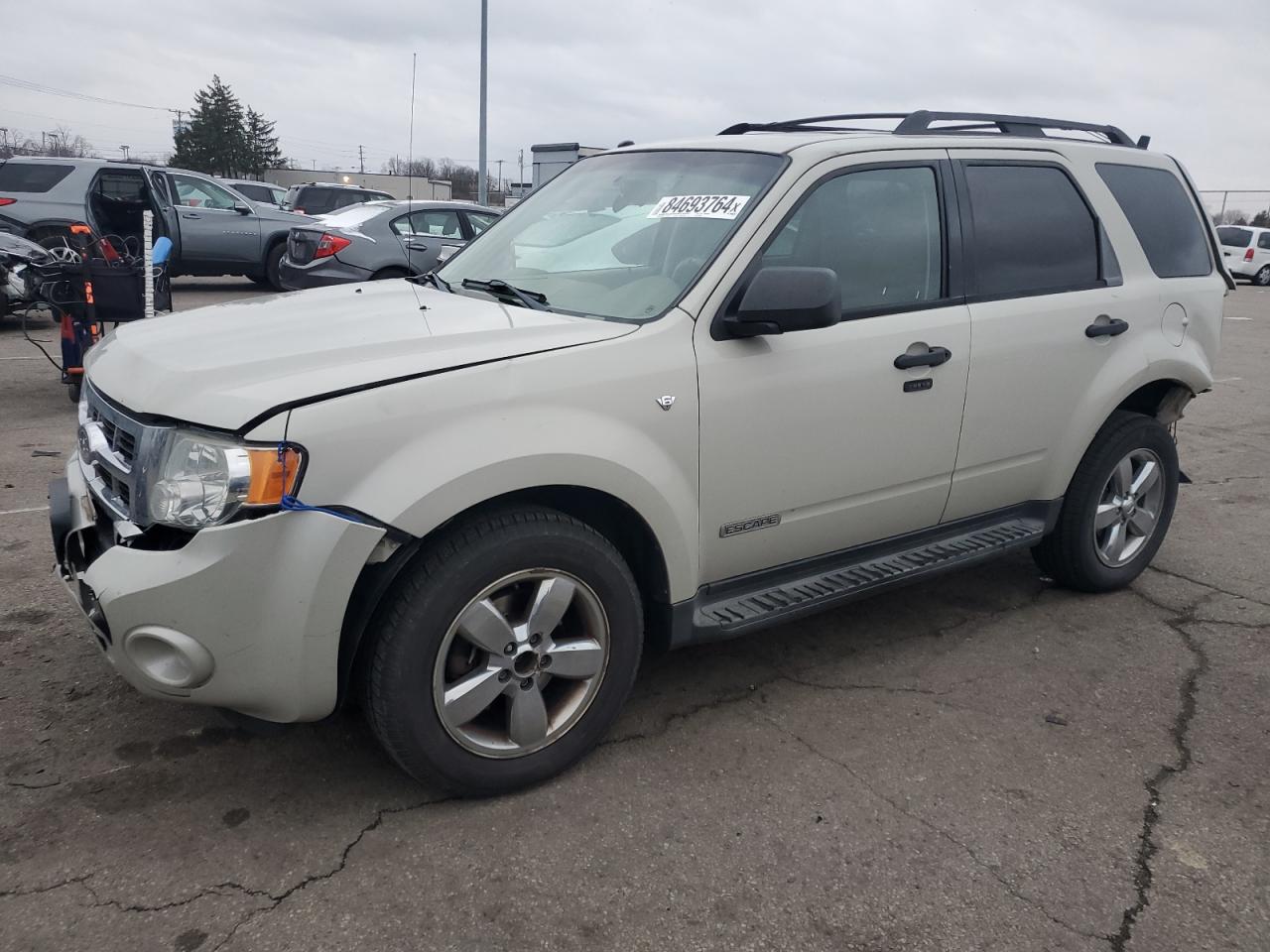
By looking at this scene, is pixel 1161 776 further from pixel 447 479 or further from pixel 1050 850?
pixel 447 479

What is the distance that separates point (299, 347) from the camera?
2754mm

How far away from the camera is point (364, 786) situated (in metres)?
2.93

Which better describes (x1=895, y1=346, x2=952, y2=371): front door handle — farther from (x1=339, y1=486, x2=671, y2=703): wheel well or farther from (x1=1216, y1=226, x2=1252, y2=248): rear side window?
(x1=1216, y1=226, x2=1252, y2=248): rear side window

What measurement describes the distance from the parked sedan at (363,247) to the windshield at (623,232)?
702 centimetres

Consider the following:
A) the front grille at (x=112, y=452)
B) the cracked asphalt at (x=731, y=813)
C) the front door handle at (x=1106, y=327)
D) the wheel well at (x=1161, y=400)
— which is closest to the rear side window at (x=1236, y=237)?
the wheel well at (x=1161, y=400)

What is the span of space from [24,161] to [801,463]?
1462 cm

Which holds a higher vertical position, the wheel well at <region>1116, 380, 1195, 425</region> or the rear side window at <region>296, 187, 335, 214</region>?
the rear side window at <region>296, 187, 335, 214</region>

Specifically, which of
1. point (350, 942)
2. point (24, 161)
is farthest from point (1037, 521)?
point (24, 161)

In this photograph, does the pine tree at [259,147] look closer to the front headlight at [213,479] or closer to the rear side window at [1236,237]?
the rear side window at [1236,237]

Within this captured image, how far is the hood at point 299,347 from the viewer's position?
8.16 feet

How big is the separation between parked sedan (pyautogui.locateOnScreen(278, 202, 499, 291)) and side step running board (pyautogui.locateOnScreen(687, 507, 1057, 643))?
795 centimetres

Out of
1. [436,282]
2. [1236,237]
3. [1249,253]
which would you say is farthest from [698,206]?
[1236,237]

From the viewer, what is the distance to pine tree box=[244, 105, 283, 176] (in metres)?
63.0

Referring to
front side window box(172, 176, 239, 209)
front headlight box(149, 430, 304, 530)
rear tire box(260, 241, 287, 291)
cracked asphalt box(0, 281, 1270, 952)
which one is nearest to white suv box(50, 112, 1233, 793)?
front headlight box(149, 430, 304, 530)
